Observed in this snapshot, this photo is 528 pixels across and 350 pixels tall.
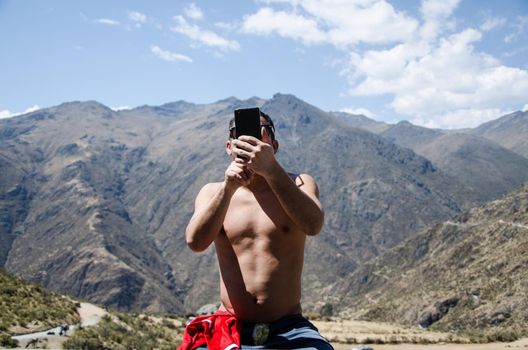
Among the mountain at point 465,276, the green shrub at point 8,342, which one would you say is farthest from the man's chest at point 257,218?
the mountain at point 465,276

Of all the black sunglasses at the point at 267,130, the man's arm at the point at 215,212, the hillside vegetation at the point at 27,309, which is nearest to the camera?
the man's arm at the point at 215,212

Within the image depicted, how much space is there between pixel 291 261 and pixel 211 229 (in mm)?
640

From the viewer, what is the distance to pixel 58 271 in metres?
155

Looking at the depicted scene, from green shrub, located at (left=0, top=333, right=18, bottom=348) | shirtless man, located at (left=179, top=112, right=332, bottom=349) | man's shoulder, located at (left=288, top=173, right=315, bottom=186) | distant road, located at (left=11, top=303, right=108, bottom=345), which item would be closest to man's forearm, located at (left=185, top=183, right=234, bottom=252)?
shirtless man, located at (left=179, top=112, right=332, bottom=349)

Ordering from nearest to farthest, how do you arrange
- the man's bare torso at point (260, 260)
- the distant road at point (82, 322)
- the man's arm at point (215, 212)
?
the man's arm at point (215, 212) → the man's bare torso at point (260, 260) → the distant road at point (82, 322)

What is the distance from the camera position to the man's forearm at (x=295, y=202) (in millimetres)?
3539

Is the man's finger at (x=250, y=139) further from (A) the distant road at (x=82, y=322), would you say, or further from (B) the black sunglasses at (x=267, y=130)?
(A) the distant road at (x=82, y=322)

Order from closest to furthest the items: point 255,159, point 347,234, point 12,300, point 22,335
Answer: point 255,159 < point 22,335 < point 12,300 < point 347,234

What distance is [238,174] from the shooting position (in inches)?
140

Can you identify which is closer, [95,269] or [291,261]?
[291,261]

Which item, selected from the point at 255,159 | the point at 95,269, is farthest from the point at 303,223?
the point at 95,269

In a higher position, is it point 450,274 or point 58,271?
point 450,274

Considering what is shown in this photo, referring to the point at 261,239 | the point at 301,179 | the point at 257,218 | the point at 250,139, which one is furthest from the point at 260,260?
the point at 250,139

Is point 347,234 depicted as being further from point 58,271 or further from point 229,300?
point 229,300
